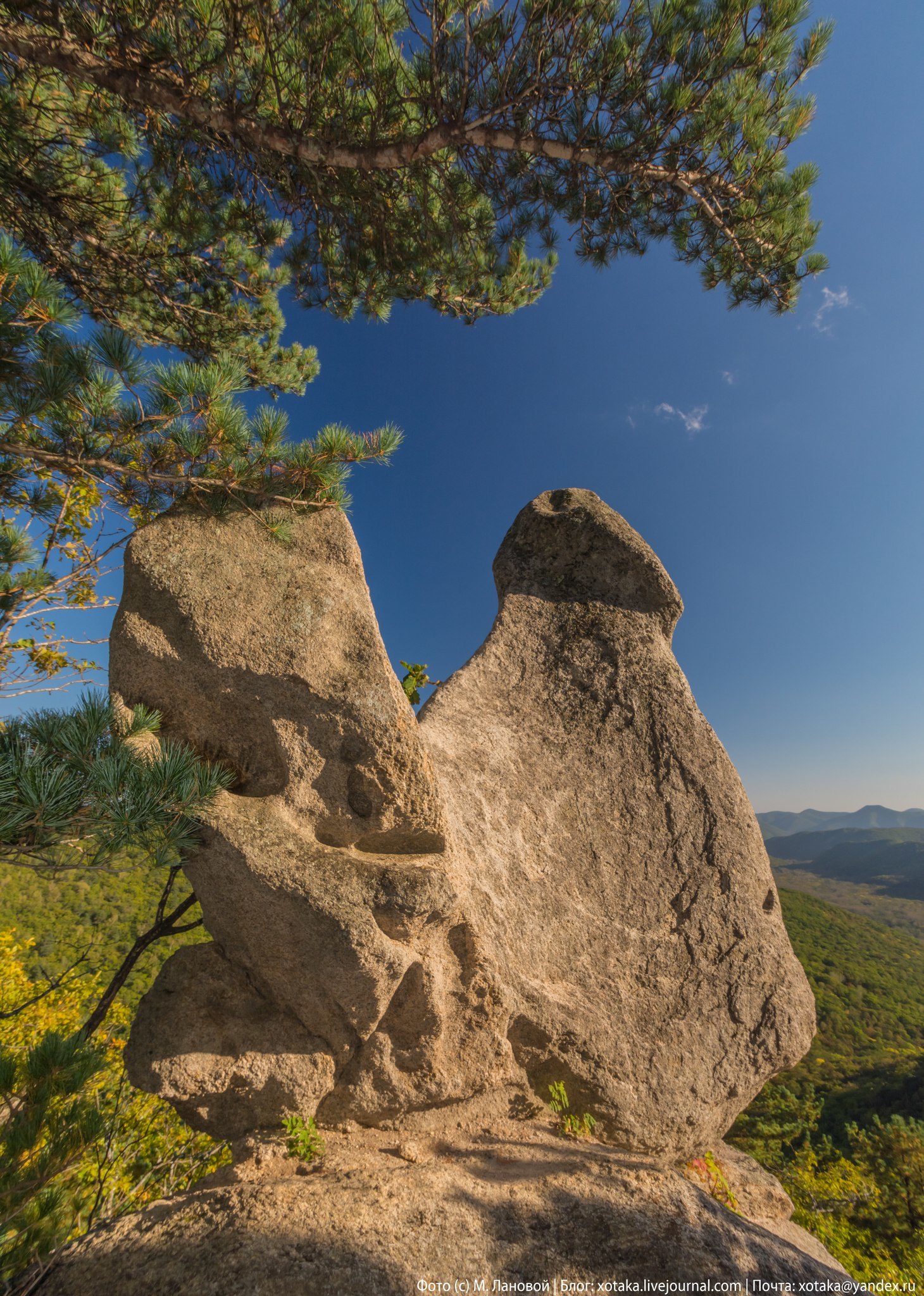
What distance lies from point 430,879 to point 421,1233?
1.52 m

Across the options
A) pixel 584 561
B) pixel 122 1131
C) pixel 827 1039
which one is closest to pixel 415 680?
pixel 584 561

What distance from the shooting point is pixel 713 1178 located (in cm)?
400

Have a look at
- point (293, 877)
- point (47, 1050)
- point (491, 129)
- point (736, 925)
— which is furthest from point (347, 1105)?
point (491, 129)

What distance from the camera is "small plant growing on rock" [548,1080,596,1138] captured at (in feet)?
11.8

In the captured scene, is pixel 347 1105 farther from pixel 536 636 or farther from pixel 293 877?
pixel 536 636

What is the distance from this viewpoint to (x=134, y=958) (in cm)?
358

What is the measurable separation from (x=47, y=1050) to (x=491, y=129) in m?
5.87

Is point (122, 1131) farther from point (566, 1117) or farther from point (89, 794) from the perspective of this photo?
point (89, 794)

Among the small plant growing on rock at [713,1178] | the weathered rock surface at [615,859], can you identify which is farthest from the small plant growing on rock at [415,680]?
the small plant growing on rock at [713,1178]

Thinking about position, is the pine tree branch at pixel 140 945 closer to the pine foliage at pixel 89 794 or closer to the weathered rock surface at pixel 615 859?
the pine foliage at pixel 89 794

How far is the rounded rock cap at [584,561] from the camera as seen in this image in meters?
5.63

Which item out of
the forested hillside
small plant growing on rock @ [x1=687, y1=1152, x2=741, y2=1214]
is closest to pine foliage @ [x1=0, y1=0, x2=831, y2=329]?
the forested hillside

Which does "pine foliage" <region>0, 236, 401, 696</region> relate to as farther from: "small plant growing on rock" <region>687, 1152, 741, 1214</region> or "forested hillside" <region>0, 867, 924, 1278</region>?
"small plant growing on rock" <region>687, 1152, 741, 1214</region>

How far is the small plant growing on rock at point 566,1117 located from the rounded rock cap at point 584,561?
403 centimetres
